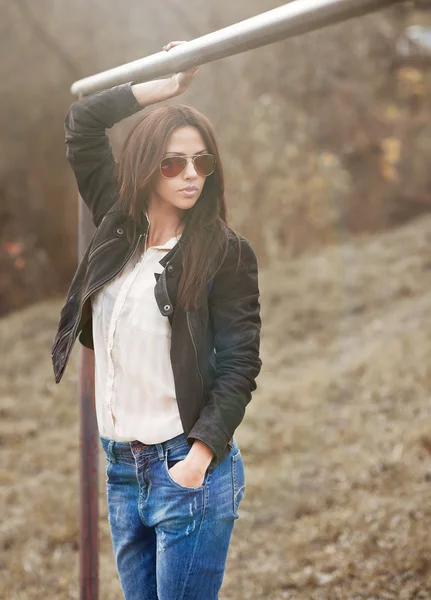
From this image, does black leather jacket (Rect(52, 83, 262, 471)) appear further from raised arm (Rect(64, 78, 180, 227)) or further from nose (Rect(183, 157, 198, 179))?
nose (Rect(183, 157, 198, 179))

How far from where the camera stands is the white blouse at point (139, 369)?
1752mm

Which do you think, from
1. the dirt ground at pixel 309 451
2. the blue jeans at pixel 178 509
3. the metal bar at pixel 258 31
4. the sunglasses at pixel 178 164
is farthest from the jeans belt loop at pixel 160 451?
the dirt ground at pixel 309 451

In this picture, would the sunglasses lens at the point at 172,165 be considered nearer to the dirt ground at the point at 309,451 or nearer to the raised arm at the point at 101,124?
the raised arm at the point at 101,124

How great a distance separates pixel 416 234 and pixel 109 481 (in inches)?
357

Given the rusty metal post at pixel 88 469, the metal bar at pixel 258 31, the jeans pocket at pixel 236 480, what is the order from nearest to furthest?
the metal bar at pixel 258 31
the jeans pocket at pixel 236 480
the rusty metal post at pixel 88 469

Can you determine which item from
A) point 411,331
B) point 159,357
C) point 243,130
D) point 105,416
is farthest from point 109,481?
point 243,130

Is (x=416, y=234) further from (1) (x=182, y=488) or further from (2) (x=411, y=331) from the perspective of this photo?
(1) (x=182, y=488)

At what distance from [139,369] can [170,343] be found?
99 mm

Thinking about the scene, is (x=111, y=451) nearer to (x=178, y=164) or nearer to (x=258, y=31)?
(x=178, y=164)

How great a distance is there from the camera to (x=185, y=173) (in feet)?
5.79

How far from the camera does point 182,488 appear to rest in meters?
1.70

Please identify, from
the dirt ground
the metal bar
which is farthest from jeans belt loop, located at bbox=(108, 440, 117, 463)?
the dirt ground

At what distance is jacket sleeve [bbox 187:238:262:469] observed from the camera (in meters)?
1.75

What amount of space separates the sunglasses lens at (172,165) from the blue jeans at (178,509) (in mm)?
632
